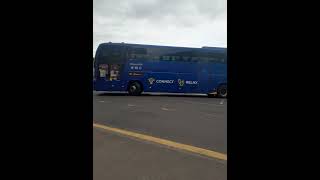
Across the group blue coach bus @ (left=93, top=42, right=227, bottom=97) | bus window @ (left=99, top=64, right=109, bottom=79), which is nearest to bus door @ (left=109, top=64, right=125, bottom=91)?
blue coach bus @ (left=93, top=42, right=227, bottom=97)

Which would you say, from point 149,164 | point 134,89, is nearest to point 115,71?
point 134,89

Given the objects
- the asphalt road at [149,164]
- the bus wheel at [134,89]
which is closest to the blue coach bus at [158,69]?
the bus wheel at [134,89]

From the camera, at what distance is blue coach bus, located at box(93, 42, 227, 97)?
2109 cm

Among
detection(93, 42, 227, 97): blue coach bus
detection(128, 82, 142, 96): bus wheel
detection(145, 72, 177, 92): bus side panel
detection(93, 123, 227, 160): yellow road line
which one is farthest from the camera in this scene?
detection(145, 72, 177, 92): bus side panel

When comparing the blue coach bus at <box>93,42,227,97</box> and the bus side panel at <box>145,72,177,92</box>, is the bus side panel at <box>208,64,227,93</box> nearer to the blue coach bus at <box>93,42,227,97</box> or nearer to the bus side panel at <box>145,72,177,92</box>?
the blue coach bus at <box>93,42,227,97</box>

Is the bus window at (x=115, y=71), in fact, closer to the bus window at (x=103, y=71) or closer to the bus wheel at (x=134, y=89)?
the bus window at (x=103, y=71)

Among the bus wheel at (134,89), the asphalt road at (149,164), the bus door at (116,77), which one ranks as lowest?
the asphalt road at (149,164)

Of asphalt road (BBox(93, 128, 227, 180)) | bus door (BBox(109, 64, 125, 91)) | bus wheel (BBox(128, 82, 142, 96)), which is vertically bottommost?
asphalt road (BBox(93, 128, 227, 180))

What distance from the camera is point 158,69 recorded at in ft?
72.1

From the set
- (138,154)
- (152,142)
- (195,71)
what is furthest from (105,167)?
(195,71)

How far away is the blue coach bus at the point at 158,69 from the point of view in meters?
21.1

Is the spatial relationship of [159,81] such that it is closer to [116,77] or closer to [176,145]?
[116,77]
